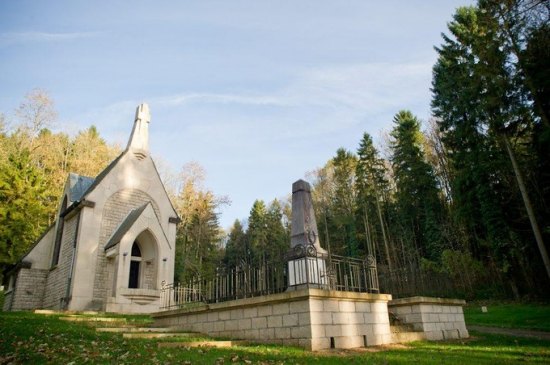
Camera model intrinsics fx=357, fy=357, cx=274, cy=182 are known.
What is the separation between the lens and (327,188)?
41.6 metres

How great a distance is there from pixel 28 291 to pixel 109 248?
699 centimetres

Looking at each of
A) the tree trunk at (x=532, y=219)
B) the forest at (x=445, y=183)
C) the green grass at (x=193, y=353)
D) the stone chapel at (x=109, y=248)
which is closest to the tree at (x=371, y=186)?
the forest at (x=445, y=183)

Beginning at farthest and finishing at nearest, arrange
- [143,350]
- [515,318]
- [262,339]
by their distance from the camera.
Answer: [515,318]
[262,339]
[143,350]

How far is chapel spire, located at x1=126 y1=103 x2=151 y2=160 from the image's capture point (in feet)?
74.4

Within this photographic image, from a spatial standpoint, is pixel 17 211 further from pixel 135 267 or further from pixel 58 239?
pixel 135 267

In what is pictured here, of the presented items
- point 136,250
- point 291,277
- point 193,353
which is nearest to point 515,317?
point 291,277

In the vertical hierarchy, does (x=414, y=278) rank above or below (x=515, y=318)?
above

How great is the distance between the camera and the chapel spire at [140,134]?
22692mm

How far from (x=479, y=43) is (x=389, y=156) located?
20.9 metres

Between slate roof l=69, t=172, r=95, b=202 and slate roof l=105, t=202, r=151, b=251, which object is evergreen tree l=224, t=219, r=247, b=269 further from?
slate roof l=105, t=202, r=151, b=251

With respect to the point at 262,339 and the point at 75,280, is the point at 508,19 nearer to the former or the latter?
the point at 262,339

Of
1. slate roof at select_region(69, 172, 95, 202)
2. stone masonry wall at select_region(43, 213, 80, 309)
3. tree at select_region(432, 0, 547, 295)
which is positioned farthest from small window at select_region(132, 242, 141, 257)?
tree at select_region(432, 0, 547, 295)

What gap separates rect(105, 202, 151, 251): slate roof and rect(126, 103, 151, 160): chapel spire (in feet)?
13.4

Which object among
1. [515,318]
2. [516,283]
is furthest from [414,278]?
[515,318]
